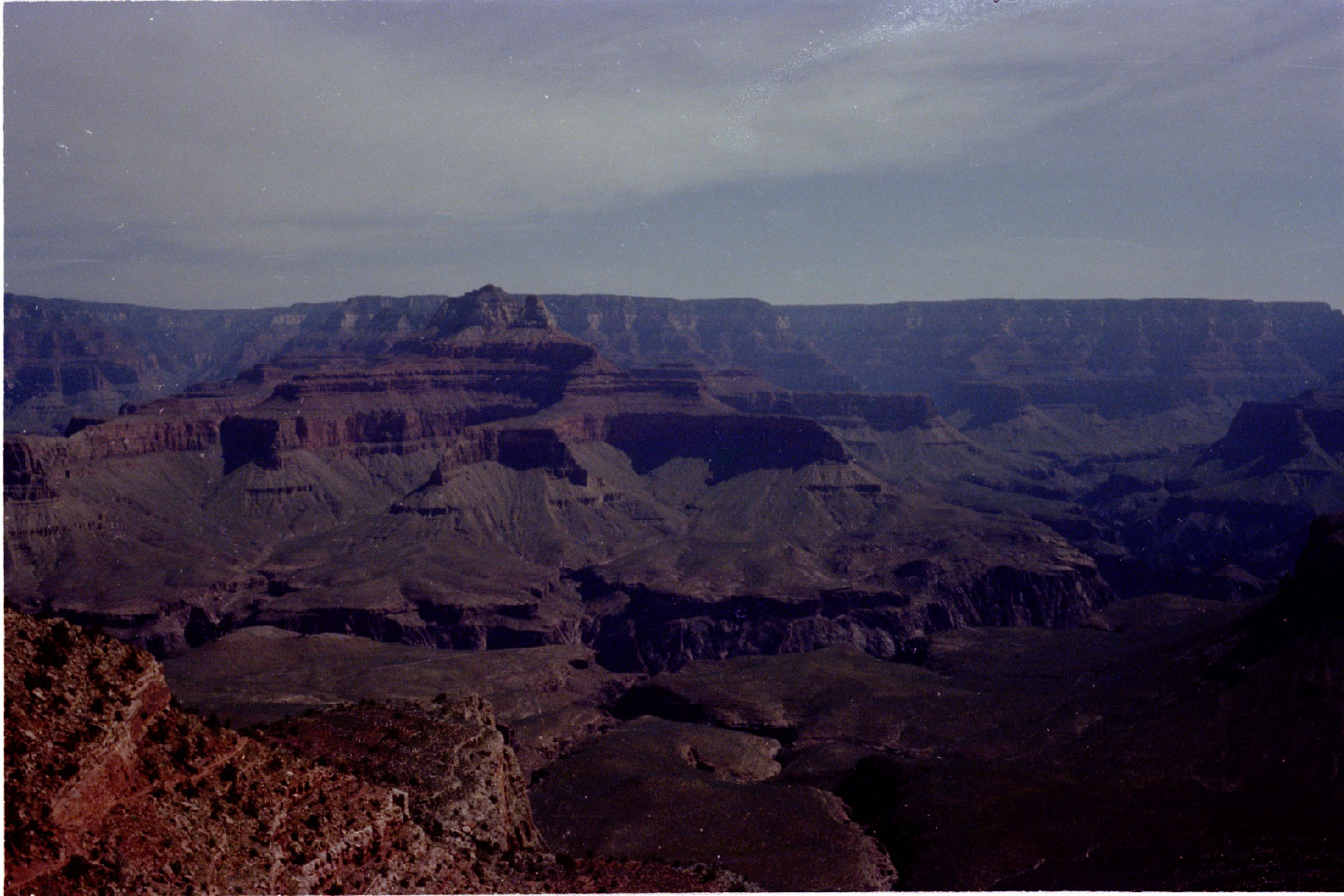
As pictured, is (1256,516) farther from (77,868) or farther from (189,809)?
(77,868)

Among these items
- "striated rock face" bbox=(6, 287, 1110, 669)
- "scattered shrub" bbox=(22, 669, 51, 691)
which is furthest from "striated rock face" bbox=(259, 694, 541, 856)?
"striated rock face" bbox=(6, 287, 1110, 669)

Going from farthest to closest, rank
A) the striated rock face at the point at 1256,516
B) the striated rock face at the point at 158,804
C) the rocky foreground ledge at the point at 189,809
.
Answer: the striated rock face at the point at 1256,516 → the rocky foreground ledge at the point at 189,809 → the striated rock face at the point at 158,804

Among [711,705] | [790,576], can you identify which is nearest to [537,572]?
[790,576]

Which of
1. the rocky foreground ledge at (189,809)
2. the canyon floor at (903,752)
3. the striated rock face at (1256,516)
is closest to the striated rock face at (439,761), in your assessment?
the rocky foreground ledge at (189,809)

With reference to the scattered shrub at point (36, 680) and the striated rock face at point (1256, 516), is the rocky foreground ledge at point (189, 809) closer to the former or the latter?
the scattered shrub at point (36, 680)

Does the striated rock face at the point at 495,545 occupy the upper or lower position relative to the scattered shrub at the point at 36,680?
lower

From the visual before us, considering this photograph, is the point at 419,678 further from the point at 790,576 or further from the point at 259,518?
Answer: the point at 259,518

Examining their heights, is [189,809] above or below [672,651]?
above

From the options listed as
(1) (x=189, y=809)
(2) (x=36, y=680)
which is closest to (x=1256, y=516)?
(1) (x=189, y=809)

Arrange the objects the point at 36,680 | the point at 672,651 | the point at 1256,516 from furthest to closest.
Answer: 1. the point at 1256,516
2. the point at 672,651
3. the point at 36,680

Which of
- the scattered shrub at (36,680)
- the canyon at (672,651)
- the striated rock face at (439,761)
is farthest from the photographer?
the canyon at (672,651)

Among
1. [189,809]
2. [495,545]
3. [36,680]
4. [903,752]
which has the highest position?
[36,680]
